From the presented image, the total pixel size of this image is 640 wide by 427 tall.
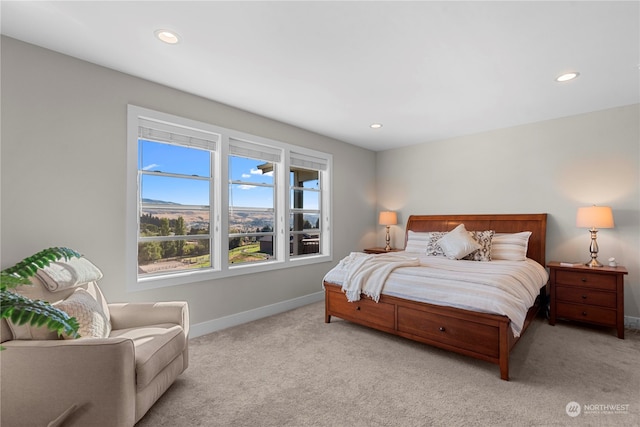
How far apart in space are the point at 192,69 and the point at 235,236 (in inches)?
73.1

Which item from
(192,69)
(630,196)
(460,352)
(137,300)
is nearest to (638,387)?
(460,352)

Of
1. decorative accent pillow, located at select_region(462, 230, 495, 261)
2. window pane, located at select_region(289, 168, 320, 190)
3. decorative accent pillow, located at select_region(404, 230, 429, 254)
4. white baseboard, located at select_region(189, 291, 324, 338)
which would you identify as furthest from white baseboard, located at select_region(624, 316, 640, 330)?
window pane, located at select_region(289, 168, 320, 190)

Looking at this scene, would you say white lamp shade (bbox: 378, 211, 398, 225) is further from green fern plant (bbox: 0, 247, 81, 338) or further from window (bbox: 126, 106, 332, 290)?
green fern plant (bbox: 0, 247, 81, 338)

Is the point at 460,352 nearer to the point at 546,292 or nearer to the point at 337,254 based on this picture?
the point at 546,292

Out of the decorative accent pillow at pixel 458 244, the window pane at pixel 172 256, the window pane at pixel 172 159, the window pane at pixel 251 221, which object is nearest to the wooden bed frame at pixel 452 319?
the decorative accent pillow at pixel 458 244

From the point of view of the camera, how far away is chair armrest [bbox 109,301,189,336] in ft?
7.44

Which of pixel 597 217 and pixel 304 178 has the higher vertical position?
pixel 304 178

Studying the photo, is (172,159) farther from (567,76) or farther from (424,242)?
(567,76)

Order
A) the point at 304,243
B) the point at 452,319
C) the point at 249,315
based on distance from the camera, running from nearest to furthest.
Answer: the point at 452,319 < the point at 249,315 < the point at 304,243

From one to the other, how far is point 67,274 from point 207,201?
155cm

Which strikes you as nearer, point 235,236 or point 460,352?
point 460,352

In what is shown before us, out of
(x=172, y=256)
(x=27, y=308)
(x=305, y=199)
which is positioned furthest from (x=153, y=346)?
(x=305, y=199)

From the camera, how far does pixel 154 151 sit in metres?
3.09

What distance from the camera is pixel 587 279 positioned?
11.0 ft
